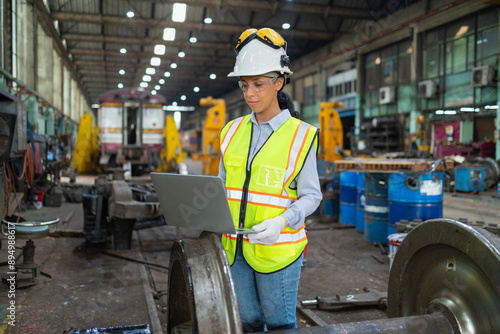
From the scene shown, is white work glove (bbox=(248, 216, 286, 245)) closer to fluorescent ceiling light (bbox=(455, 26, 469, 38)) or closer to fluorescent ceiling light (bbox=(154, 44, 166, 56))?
fluorescent ceiling light (bbox=(455, 26, 469, 38))

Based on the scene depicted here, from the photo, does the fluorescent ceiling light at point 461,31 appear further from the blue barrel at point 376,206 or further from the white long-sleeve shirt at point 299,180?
the white long-sleeve shirt at point 299,180

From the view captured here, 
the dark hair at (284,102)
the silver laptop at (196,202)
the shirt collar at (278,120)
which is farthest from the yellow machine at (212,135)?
the silver laptop at (196,202)

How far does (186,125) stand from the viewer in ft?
158

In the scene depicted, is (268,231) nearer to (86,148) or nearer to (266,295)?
(266,295)

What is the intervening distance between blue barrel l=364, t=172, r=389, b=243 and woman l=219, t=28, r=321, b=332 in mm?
4219

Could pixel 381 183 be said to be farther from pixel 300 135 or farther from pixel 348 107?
pixel 348 107

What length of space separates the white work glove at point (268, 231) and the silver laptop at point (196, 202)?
4cm

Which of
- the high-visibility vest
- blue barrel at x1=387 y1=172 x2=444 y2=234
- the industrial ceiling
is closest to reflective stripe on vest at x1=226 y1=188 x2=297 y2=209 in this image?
the high-visibility vest

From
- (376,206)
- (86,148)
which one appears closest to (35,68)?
(86,148)

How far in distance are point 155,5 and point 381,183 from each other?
49.9ft

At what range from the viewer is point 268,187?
183 cm

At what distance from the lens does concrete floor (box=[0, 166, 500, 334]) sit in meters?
3.33

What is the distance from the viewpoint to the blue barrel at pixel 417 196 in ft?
17.4

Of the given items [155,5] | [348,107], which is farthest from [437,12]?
[155,5]
